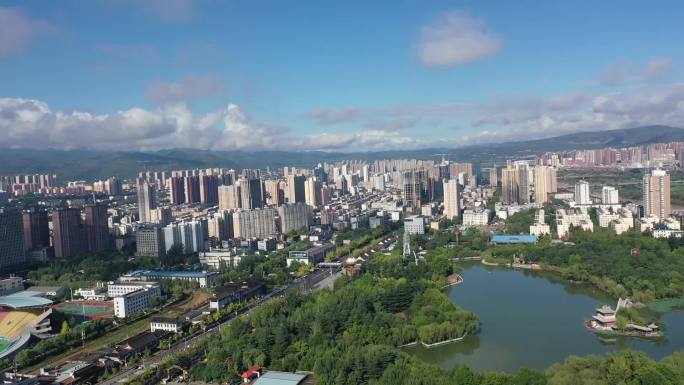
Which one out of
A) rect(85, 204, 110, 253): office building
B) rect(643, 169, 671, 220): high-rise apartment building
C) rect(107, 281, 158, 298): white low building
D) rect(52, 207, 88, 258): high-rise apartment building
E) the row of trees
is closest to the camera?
the row of trees

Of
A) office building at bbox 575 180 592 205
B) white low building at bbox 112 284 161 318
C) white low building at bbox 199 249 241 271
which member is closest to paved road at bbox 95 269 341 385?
white low building at bbox 112 284 161 318

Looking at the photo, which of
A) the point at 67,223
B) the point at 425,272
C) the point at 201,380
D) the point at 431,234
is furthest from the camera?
the point at 431,234

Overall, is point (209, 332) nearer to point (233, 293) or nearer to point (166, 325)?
point (166, 325)

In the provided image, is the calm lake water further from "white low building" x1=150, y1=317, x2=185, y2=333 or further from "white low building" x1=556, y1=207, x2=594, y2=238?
"white low building" x1=556, y1=207, x2=594, y2=238

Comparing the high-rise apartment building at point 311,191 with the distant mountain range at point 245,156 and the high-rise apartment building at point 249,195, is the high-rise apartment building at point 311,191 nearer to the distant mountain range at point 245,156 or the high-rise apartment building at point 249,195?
the high-rise apartment building at point 249,195

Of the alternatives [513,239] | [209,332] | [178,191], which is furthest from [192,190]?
[209,332]

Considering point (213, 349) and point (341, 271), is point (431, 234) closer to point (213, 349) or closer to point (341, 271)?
point (341, 271)

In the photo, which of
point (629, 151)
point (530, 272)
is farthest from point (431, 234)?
point (629, 151)
